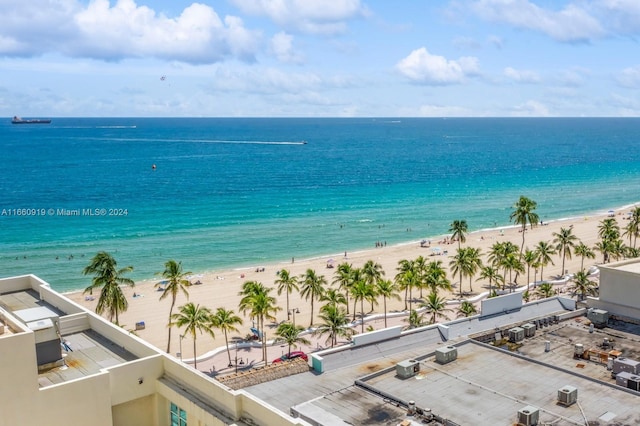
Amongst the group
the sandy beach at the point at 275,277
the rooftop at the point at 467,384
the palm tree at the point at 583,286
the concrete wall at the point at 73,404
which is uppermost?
the concrete wall at the point at 73,404

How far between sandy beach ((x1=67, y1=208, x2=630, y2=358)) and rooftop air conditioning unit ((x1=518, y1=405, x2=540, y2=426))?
34746mm

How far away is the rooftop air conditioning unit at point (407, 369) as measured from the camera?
96.9 ft

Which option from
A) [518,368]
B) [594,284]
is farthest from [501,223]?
[518,368]

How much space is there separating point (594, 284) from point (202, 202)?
298 feet

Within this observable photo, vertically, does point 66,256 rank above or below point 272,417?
below

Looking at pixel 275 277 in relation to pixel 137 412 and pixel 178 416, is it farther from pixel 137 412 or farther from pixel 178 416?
pixel 178 416

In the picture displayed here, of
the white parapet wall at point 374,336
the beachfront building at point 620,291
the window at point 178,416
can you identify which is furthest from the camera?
the beachfront building at point 620,291

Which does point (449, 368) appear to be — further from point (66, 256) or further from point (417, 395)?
point (66, 256)

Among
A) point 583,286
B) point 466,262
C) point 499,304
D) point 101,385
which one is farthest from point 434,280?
point 101,385

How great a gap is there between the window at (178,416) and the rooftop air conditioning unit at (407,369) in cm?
1057

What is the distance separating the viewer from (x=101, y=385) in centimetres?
2294

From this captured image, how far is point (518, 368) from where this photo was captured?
30.7 meters

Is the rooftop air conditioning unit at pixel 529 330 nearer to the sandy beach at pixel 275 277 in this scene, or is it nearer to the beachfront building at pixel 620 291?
the beachfront building at pixel 620 291

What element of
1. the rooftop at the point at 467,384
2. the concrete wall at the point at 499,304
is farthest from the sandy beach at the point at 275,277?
the concrete wall at the point at 499,304
